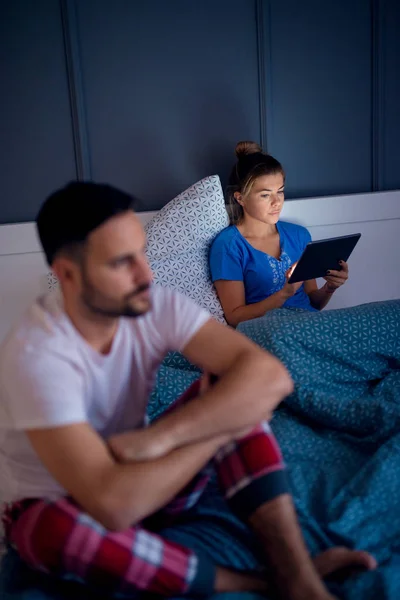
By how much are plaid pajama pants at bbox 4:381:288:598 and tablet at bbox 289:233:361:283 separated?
102 centimetres

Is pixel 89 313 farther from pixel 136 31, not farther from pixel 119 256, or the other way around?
pixel 136 31

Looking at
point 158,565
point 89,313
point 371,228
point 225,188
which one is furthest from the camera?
point 371,228

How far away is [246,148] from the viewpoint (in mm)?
2373

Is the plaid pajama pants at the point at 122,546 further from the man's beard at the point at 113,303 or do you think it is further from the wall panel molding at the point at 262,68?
the wall panel molding at the point at 262,68

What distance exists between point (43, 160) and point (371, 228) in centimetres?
141

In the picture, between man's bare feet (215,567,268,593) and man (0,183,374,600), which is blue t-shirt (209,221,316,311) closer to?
man (0,183,374,600)

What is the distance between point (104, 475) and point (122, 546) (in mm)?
110

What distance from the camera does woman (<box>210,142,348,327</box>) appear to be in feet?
7.21

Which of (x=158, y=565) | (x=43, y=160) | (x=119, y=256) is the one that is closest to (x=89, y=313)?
(x=119, y=256)

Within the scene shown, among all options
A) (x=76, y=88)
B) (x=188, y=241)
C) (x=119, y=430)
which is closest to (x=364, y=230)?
(x=188, y=241)

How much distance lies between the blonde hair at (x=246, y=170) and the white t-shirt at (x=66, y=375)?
119cm

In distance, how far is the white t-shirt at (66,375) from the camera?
3.13 feet

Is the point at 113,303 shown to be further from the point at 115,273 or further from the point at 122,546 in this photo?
the point at 122,546

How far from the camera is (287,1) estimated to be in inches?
100.0
